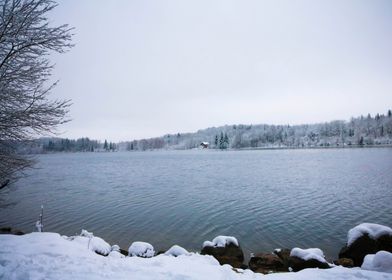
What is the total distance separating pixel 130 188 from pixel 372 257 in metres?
30.0

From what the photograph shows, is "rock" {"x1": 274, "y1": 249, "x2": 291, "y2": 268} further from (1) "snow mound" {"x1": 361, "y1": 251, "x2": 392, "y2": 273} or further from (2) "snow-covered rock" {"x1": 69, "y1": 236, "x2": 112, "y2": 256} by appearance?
(2) "snow-covered rock" {"x1": 69, "y1": 236, "x2": 112, "y2": 256}

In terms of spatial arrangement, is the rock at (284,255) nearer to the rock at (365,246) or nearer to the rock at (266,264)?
the rock at (266,264)

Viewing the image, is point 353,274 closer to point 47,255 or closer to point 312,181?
point 47,255

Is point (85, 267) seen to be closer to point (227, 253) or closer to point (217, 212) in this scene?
point (227, 253)

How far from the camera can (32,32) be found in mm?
7340

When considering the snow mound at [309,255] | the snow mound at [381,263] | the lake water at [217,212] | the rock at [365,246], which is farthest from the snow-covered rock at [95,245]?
the rock at [365,246]

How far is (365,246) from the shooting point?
1163 cm

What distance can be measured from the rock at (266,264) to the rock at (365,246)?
11.5 feet

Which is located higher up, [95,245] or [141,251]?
[95,245]

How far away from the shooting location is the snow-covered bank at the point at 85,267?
21.5 feet

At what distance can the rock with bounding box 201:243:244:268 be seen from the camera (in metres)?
11.9

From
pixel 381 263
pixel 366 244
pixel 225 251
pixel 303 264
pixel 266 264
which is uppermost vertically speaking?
pixel 381 263

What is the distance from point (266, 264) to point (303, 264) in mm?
1730

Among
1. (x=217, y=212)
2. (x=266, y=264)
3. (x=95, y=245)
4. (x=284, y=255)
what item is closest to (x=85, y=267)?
(x=95, y=245)
